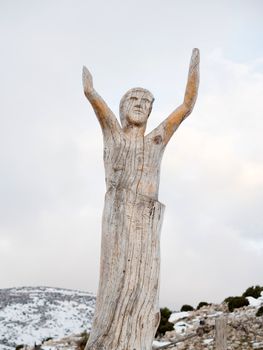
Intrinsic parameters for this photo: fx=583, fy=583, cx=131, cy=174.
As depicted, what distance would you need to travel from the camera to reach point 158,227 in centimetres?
553

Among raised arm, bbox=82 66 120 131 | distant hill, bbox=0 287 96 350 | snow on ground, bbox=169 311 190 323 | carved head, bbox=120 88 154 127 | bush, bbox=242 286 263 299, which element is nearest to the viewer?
raised arm, bbox=82 66 120 131

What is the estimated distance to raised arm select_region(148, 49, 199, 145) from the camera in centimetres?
597

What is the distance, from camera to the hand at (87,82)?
5.97 meters

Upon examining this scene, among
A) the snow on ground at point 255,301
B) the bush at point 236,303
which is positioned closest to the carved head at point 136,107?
the snow on ground at point 255,301

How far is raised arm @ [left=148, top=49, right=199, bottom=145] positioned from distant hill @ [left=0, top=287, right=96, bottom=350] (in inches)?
824

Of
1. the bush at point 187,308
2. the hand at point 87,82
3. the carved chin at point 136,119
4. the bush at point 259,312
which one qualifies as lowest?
the carved chin at point 136,119

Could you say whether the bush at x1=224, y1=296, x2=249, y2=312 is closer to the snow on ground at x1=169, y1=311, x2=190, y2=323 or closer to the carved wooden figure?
the snow on ground at x1=169, y1=311, x2=190, y2=323

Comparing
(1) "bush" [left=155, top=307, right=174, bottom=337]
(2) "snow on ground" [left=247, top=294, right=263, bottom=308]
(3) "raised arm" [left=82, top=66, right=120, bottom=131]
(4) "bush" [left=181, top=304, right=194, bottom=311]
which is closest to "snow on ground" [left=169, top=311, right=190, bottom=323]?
(1) "bush" [left=155, top=307, right=174, bottom=337]

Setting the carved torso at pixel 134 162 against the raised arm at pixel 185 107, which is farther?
the raised arm at pixel 185 107

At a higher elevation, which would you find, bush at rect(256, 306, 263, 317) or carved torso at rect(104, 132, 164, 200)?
bush at rect(256, 306, 263, 317)

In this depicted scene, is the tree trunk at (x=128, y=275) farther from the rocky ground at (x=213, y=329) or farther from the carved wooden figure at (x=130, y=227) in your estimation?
the rocky ground at (x=213, y=329)

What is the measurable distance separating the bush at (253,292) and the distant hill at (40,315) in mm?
8992

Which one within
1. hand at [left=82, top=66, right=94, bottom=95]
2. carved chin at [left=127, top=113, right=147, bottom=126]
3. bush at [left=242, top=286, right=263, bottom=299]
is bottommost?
carved chin at [left=127, top=113, right=147, bottom=126]

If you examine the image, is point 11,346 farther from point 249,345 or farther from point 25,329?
point 249,345
